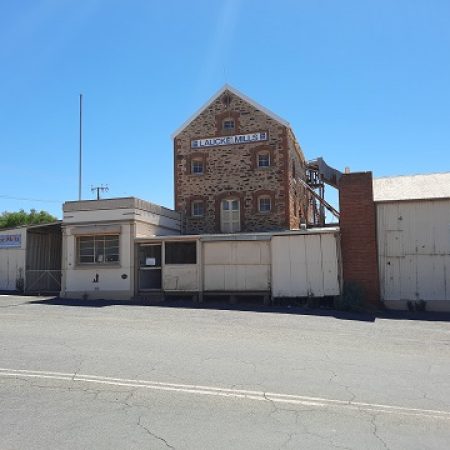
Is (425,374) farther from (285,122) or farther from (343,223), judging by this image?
(285,122)

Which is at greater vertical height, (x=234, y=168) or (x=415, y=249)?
(x=234, y=168)

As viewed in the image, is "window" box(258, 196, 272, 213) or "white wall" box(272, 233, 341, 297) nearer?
"white wall" box(272, 233, 341, 297)

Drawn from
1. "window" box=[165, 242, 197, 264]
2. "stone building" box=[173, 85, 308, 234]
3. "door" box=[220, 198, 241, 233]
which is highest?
"stone building" box=[173, 85, 308, 234]

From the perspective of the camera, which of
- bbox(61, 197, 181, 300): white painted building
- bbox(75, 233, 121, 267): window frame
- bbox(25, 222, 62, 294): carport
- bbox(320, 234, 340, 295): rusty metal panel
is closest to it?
bbox(320, 234, 340, 295): rusty metal panel

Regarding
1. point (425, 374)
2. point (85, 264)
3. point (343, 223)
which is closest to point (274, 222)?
point (343, 223)

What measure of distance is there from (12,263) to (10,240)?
1224 mm

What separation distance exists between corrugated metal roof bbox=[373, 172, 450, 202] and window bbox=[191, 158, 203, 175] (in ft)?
33.4

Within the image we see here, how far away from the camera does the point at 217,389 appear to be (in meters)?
7.08

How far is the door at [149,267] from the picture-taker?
2347 cm

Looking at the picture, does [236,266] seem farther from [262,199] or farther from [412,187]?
[412,187]

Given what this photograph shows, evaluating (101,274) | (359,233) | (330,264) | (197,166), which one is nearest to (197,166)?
(197,166)

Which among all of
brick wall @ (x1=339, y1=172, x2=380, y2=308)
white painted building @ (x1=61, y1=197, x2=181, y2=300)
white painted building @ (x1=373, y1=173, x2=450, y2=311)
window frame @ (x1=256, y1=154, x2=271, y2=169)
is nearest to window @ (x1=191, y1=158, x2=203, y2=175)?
window frame @ (x1=256, y1=154, x2=271, y2=169)

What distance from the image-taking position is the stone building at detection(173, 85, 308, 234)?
2873cm

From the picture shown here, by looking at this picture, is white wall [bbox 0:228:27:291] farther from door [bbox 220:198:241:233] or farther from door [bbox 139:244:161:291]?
door [bbox 220:198:241:233]
